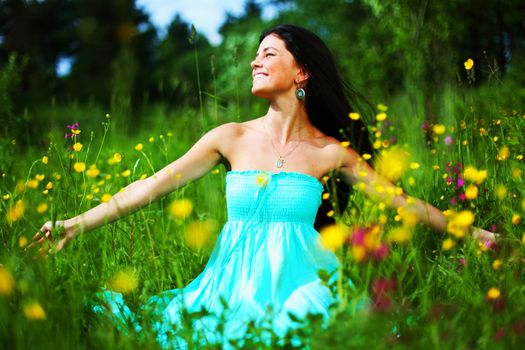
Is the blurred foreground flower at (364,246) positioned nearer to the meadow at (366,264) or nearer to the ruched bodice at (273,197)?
the meadow at (366,264)

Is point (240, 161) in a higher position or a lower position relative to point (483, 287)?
higher

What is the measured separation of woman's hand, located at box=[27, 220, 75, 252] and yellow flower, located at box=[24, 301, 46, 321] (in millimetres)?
497

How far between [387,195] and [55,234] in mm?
1321

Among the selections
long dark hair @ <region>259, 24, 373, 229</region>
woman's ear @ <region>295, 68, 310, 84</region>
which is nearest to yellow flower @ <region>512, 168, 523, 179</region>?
long dark hair @ <region>259, 24, 373, 229</region>

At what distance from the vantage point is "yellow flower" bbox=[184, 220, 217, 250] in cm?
216

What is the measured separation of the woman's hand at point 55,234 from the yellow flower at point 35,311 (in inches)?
19.6

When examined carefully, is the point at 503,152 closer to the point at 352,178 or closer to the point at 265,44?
the point at 352,178

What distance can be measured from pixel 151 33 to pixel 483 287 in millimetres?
33100

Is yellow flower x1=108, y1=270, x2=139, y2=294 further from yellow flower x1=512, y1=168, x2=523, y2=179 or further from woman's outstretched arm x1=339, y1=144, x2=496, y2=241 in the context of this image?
yellow flower x1=512, y1=168, x2=523, y2=179

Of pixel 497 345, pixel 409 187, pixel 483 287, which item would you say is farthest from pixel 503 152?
pixel 497 345

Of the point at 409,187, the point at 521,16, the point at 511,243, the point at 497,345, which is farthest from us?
the point at 521,16

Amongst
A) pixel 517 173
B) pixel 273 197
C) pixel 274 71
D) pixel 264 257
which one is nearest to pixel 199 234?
pixel 264 257

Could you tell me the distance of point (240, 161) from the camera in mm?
2803

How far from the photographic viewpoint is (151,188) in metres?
2.72
